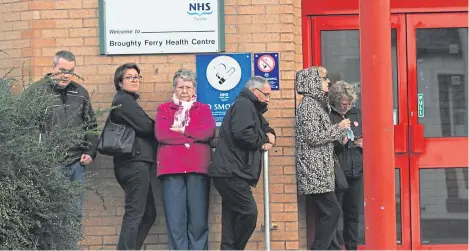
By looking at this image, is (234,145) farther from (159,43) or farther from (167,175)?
(159,43)

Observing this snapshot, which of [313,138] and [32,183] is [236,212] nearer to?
[313,138]

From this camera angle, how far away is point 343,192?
7297 millimetres

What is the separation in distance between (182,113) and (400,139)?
2.19 m

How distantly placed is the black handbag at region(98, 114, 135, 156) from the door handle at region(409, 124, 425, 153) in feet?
8.80

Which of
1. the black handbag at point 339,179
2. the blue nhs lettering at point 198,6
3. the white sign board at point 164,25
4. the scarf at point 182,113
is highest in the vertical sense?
the blue nhs lettering at point 198,6

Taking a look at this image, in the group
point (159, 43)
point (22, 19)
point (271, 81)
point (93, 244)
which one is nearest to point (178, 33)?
point (159, 43)

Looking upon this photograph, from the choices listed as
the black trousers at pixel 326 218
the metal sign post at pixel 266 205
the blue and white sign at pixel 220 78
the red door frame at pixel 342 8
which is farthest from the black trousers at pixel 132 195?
the red door frame at pixel 342 8

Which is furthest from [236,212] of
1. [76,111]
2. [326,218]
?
[76,111]

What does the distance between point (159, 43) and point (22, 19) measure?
4.16ft

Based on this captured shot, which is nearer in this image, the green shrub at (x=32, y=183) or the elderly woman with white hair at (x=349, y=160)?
the green shrub at (x=32, y=183)

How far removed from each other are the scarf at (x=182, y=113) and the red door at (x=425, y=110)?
150cm

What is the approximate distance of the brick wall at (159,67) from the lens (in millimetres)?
7004

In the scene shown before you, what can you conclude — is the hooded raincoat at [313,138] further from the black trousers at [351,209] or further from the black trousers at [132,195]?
the black trousers at [132,195]

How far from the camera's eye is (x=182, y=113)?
266 inches
